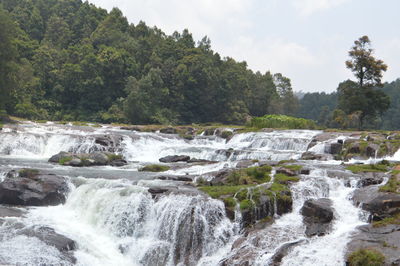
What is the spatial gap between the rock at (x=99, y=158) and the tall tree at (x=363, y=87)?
27.5 metres

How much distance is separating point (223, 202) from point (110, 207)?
4.19 metres

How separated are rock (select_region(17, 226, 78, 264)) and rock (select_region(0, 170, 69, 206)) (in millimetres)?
2887

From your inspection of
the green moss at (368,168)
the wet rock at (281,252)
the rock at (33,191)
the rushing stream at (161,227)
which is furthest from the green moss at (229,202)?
the rock at (33,191)

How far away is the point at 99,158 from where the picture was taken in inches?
951

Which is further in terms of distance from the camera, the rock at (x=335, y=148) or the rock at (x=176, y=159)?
the rock at (x=176, y=159)

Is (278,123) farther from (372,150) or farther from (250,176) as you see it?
(250,176)

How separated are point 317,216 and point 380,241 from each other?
8.39 ft

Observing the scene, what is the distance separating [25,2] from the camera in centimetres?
8694

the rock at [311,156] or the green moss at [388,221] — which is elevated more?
the rock at [311,156]

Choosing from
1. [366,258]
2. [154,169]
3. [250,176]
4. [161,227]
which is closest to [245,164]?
[250,176]

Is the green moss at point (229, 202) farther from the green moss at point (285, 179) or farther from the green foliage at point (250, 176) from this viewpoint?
the green moss at point (285, 179)

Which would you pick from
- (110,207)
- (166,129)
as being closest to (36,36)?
(166,129)

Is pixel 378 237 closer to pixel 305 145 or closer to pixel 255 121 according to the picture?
pixel 305 145

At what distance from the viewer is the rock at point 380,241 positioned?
423 inches
